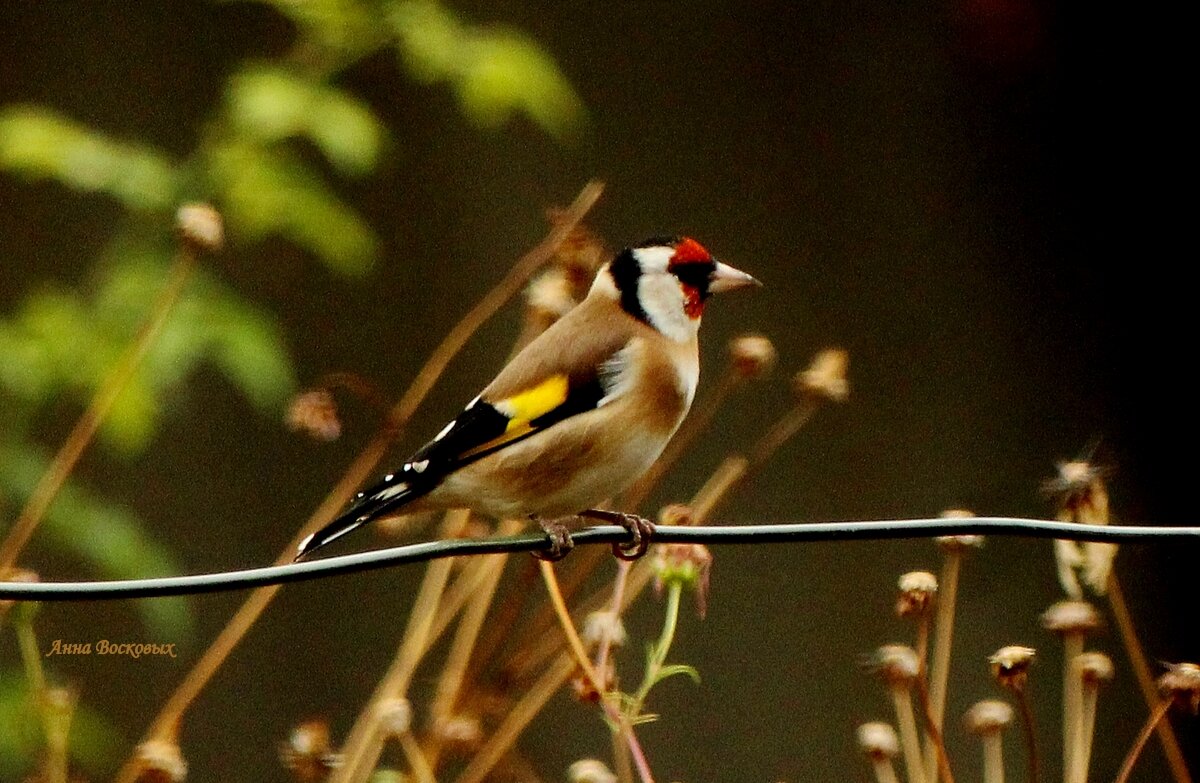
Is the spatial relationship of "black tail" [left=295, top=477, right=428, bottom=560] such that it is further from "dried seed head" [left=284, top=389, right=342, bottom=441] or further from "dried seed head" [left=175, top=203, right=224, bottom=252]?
"dried seed head" [left=175, top=203, right=224, bottom=252]

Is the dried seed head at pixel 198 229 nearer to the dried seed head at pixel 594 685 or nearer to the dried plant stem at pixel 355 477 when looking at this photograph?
the dried plant stem at pixel 355 477

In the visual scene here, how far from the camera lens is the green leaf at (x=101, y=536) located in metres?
2.44

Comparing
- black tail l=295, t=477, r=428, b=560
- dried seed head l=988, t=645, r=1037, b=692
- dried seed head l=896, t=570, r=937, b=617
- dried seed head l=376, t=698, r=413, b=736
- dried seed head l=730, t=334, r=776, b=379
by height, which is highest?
dried seed head l=730, t=334, r=776, b=379

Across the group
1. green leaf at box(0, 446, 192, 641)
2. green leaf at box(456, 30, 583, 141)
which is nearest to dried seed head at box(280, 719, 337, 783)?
green leaf at box(0, 446, 192, 641)

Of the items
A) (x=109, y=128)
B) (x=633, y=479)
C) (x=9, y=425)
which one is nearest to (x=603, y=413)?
(x=633, y=479)

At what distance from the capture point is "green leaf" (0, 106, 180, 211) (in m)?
2.39

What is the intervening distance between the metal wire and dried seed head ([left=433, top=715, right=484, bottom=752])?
359 millimetres

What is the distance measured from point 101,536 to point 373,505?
959mm

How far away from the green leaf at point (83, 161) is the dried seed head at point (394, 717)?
113cm

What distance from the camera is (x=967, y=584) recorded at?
2.82 metres

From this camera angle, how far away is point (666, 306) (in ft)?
6.40

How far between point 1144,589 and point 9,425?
1999 mm

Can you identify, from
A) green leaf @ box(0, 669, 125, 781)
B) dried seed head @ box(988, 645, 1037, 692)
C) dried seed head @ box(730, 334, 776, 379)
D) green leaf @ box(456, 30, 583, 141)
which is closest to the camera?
dried seed head @ box(988, 645, 1037, 692)

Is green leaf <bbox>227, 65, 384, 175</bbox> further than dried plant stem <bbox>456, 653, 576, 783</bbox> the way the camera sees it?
Yes
